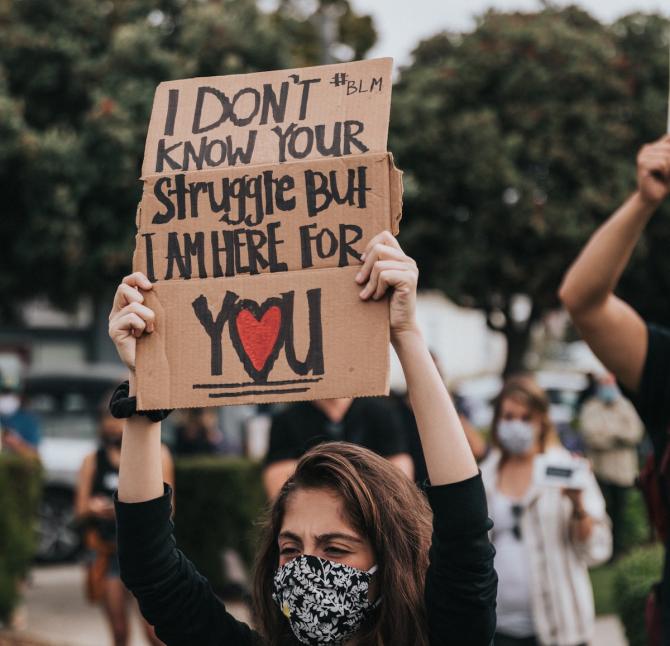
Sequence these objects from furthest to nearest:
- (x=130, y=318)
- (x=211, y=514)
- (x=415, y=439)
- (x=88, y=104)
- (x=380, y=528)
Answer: (x=88, y=104) < (x=211, y=514) < (x=415, y=439) < (x=380, y=528) < (x=130, y=318)

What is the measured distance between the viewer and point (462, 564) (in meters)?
2.05

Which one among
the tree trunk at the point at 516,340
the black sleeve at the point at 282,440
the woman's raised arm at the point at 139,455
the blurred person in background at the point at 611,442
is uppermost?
the tree trunk at the point at 516,340

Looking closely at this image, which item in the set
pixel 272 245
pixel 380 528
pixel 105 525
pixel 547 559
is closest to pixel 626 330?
pixel 380 528

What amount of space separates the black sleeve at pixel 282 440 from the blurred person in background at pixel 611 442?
22.4 ft

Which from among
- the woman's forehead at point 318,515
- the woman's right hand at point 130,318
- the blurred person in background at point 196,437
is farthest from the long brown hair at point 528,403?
the blurred person in background at point 196,437

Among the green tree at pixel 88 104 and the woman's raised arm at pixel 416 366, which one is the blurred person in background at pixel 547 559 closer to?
the woman's raised arm at pixel 416 366

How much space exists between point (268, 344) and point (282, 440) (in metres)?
2.58

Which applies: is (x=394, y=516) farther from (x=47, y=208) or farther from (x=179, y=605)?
(x=47, y=208)

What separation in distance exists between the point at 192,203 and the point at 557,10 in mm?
21226

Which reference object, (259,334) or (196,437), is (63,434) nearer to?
(196,437)

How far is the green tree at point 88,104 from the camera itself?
509 inches

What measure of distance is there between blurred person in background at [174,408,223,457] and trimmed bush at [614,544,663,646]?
19.5 ft

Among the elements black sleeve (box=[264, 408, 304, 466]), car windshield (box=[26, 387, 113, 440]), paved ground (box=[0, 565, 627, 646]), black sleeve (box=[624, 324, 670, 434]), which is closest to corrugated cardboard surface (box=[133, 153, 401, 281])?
black sleeve (box=[624, 324, 670, 434])

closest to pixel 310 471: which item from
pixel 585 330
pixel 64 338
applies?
pixel 585 330
